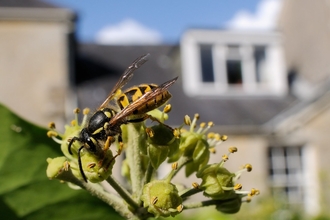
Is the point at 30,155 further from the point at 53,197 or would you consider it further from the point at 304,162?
the point at 304,162

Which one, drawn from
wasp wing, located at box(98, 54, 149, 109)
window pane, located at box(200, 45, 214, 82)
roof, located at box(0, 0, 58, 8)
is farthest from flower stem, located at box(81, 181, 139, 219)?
window pane, located at box(200, 45, 214, 82)

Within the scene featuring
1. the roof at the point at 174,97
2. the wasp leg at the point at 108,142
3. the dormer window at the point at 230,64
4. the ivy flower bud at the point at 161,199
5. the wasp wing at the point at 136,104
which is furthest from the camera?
the dormer window at the point at 230,64

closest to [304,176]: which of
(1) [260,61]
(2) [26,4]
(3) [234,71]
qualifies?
(3) [234,71]

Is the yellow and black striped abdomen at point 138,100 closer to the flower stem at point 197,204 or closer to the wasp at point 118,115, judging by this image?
the wasp at point 118,115

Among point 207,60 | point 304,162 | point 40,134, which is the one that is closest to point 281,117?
point 304,162

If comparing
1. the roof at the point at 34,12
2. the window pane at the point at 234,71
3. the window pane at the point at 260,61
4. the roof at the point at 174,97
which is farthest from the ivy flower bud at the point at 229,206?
the window pane at the point at 260,61

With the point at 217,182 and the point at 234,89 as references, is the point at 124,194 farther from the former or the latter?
the point at 234,89

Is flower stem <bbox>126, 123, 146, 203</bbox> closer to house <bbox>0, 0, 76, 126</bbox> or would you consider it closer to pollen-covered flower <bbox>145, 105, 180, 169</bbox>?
pollen-covered flower <bbox>145, 105, 180, 169</bbox>
